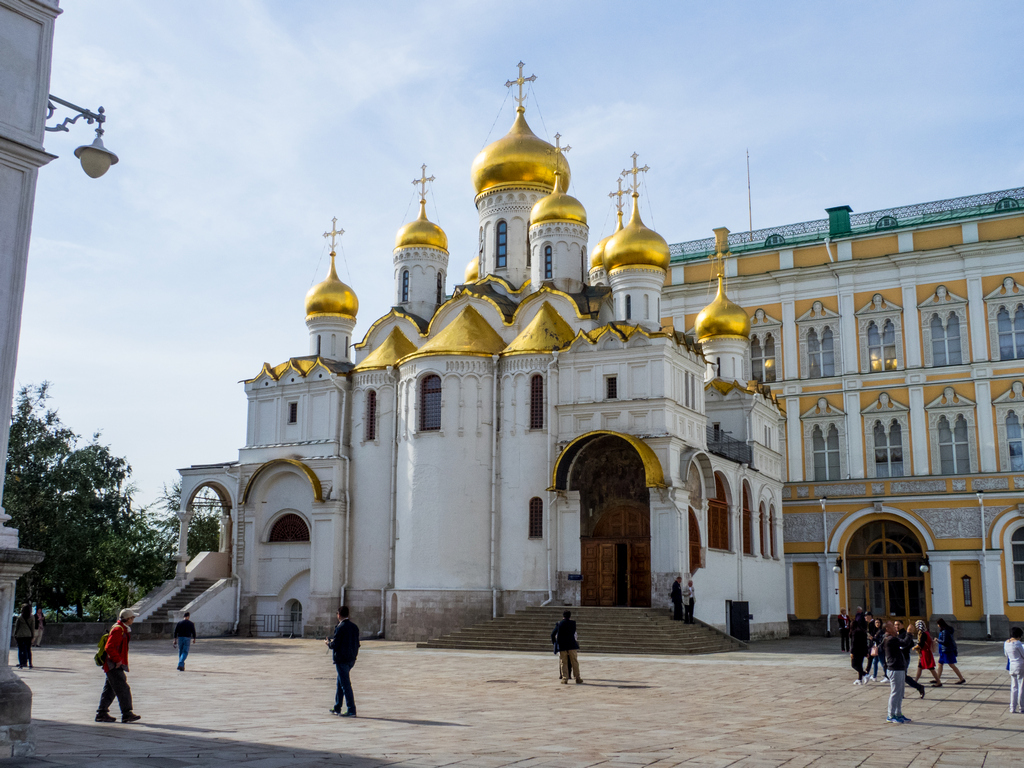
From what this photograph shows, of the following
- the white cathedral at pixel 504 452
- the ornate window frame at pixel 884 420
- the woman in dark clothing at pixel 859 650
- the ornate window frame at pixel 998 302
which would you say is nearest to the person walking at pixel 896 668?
the woman in dark clothing at pixel 859 650

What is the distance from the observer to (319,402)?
3186 centimetres

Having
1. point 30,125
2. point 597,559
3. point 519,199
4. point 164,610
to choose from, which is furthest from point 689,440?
point 30,125

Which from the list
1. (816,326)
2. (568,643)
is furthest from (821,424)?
(568,643)

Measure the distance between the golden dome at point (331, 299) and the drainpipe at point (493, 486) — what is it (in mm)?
7497

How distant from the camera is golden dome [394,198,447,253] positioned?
35.0 metres

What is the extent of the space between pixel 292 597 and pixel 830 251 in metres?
22.4

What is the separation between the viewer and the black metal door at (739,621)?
28.8 meters

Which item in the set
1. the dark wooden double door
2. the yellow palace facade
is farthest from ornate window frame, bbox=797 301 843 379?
the dark wooden double door

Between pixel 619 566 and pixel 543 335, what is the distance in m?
6.73

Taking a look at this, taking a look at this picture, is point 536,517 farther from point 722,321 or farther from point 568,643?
point 568,643

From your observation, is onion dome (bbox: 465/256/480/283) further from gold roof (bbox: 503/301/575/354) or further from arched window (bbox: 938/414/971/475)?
arched window (bbox: 938/414/971/475)

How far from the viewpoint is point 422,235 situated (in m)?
35.0

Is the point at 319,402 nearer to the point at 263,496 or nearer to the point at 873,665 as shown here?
the point at 263,496

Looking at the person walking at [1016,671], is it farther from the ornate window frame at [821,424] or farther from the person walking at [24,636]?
the ornate window frame at [821,424]
